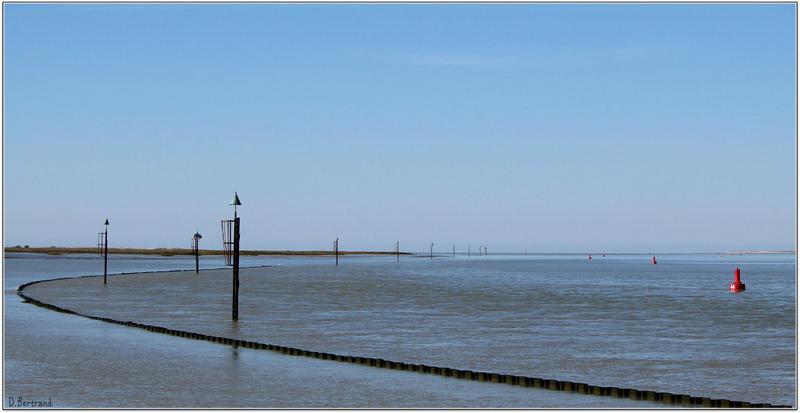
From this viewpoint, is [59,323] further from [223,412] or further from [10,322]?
[223,412]

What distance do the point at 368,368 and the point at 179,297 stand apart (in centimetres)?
3024

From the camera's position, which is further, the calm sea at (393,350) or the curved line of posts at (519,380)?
the calm sea at (393,350)

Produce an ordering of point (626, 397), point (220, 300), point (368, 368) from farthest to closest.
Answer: point (220, 300), point (368, 368), point (626, 397)

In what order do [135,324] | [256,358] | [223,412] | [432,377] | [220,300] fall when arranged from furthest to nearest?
1. [220,300]
2. [135,324]
3. [256,358]
4. [432,377]
5. [223,412]

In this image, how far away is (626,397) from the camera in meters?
18.4

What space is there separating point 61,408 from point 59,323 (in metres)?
17.4

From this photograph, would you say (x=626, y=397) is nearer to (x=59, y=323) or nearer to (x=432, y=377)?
(x=432, y=377)

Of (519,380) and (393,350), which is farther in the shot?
(393,350)

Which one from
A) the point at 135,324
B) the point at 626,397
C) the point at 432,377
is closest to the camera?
the point at 626,397

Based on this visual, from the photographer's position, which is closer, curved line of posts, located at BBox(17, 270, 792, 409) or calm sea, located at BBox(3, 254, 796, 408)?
curved line of posts, located at BBox(17, 270, 792, 409)

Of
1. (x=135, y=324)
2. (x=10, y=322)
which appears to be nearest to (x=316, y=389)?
(x=135, y=324)

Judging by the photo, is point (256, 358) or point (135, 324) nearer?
point (256, 358)

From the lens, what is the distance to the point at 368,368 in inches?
879

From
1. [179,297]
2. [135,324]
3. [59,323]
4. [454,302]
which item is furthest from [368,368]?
[179,297]
